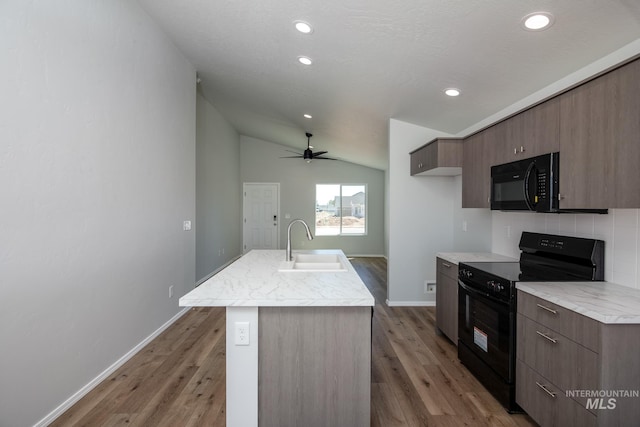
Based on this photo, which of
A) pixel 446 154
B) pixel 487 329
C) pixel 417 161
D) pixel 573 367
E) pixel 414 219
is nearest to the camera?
pixel 573 367

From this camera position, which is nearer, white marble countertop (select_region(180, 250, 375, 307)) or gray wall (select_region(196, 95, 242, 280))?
white marble countertop (select_region(180, 250, 375, 307))

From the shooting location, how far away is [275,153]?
785cm

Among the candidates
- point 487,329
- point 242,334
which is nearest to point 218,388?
point 242,334

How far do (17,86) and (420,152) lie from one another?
3548mm

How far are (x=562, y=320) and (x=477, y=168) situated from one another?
5.34ft

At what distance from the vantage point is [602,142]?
157cm

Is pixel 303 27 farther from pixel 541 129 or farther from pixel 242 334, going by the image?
pixel 242 334

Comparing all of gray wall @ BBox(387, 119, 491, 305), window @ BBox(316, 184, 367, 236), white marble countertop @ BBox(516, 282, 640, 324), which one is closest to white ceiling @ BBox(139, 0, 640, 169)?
gray wall @ BBox(387, 119, 491, 305)

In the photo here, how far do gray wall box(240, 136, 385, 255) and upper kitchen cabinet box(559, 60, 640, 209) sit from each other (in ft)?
20.2

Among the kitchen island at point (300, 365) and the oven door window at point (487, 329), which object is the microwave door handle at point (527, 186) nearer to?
the oven door window at point (487, 329)

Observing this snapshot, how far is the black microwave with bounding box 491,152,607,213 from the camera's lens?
189cm

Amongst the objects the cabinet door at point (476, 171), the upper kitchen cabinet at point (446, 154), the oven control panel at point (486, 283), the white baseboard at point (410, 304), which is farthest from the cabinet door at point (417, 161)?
the white baseboard at point (410, 304)

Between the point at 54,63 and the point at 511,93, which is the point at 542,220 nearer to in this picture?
the point at 511,93

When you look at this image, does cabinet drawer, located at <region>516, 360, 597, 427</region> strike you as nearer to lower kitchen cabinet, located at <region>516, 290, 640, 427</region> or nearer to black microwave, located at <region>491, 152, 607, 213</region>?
lower kitchen cabinet, located at <region>516, 290, 640, 427</region>
